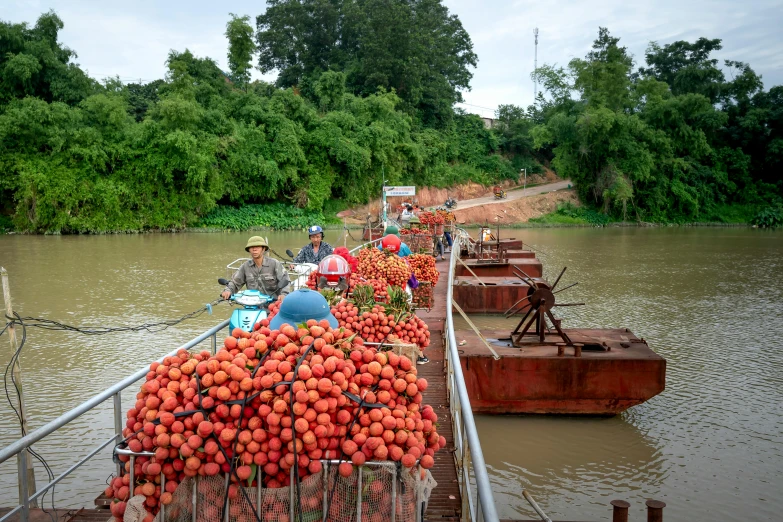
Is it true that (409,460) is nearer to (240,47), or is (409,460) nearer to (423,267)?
(423,267)

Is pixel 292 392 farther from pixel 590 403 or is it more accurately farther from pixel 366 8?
pixel 366 8

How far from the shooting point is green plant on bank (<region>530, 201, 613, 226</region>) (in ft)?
152

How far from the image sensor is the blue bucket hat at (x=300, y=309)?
4234 millimetres

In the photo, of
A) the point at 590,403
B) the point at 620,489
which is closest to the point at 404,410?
the point at 620,489

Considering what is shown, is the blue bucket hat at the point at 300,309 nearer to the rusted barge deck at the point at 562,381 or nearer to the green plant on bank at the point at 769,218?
the rusted barge deck at the point at 562,381

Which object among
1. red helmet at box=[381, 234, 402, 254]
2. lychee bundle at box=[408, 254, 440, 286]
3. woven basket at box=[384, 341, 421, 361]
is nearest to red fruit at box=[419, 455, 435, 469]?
woven basket at box=[384, 341, 421, 361]

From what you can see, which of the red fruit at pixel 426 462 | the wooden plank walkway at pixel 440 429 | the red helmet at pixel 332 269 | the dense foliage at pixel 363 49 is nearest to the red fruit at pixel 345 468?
the red fruit at pixel 426 462

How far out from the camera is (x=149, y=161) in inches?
1465

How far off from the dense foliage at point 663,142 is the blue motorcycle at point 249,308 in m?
43.2

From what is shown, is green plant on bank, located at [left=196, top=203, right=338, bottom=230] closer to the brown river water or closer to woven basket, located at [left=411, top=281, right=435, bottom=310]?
the brown river water

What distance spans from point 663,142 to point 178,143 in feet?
121

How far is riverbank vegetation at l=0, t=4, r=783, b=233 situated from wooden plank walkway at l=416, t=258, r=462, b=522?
103 ft

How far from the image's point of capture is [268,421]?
9.60 ft

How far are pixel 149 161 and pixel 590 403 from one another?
35.4 meters
